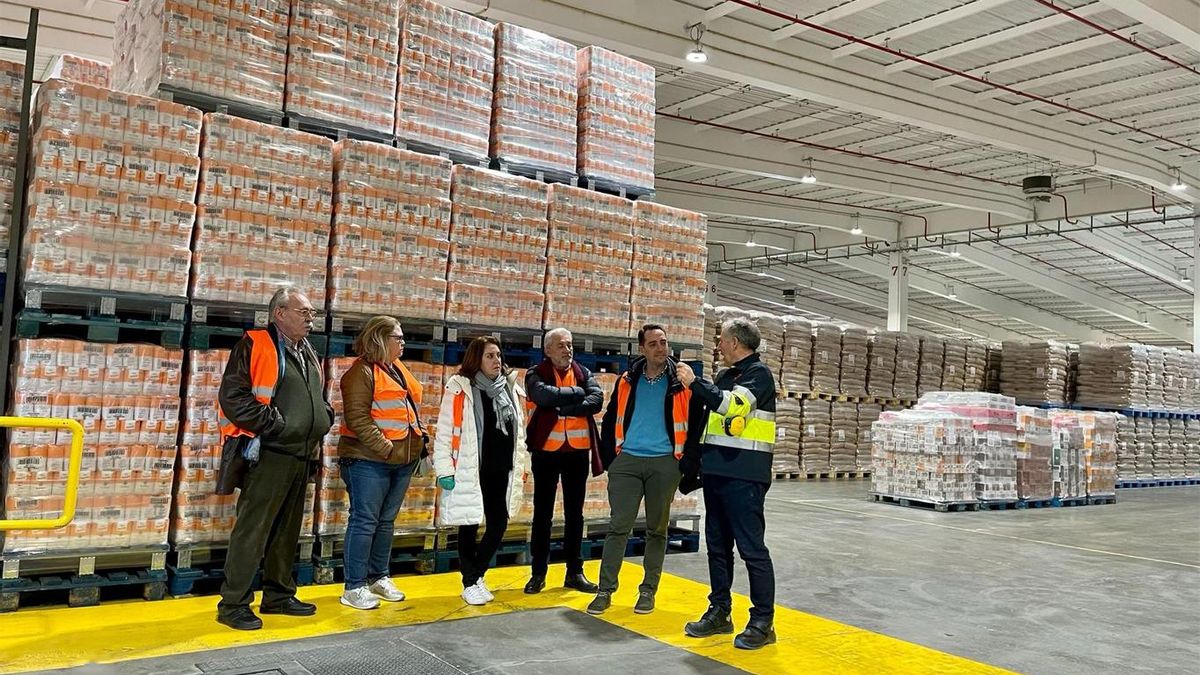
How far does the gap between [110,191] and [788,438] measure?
12351mm

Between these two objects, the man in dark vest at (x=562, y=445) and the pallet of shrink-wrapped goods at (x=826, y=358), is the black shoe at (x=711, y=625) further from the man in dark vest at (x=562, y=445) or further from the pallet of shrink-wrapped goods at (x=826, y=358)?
the pallet of shrink-wrapped goods at (x=826, y=358)

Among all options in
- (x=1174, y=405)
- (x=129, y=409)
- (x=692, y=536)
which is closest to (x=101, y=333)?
(x=129, y=409)

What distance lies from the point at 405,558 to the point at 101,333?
2.36 metres

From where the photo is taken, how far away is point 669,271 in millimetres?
7781

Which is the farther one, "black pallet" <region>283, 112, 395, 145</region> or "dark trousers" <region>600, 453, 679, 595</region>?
"black pallet" <region>283, 112, 395, 145</region>

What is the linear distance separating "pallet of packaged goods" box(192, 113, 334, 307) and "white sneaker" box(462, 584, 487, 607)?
2036 millimetres

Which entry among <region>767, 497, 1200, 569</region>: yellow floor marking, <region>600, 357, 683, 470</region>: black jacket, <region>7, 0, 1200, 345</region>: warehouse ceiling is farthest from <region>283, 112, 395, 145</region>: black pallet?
<region>767, 497, 1200, 569</region>: yellow floor marking

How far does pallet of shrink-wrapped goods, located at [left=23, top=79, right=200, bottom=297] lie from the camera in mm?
5184

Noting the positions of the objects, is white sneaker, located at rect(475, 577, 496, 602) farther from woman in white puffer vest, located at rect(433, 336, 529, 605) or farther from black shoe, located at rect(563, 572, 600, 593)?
black shoe, located at rect(563, 572, 600, 593)

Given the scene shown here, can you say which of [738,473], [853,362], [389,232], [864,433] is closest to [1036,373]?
[864,433]

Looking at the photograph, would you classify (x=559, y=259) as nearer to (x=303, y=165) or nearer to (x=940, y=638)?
(x=303, y=165)

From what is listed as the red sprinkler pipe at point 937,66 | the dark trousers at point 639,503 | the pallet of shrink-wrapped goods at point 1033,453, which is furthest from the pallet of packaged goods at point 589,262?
the pallet of shrink-wrapped goods at point 1033,453

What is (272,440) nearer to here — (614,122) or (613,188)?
(613,188)

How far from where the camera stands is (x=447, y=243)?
652 cm
